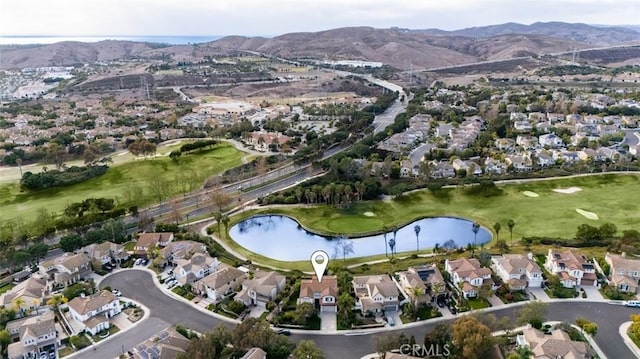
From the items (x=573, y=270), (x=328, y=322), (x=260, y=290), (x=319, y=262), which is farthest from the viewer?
(x=319, y=262)

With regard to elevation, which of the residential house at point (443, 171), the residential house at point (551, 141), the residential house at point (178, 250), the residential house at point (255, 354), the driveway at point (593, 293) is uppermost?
the residential house at point (551, 141)

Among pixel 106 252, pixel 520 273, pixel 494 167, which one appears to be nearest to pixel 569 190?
pixel 494 167

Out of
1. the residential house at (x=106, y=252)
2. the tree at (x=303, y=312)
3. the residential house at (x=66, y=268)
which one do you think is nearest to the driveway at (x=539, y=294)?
the tree at (x=303, y=312)

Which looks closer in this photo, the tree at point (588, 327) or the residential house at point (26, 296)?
the tree at point (588, 327)

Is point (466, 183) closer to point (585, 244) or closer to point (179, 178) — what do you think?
point (585, 244)

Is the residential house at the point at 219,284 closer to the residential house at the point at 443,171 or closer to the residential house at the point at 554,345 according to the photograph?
the residential house at the point at 554,345

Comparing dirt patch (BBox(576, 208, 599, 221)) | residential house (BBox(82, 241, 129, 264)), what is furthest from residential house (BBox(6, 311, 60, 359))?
dirt patch (BBox(576, 208, 599, 221))

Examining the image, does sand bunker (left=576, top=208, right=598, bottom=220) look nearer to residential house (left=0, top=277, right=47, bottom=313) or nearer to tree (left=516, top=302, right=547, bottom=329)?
tree (left=516, top=302, right=547, bottom=329)

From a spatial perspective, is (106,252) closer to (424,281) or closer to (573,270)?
(424,281)
